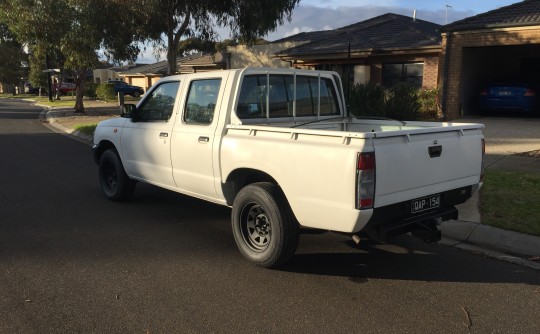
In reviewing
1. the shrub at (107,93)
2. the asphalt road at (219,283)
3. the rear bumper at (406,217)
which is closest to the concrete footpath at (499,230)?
the asphalt road at (219,283)

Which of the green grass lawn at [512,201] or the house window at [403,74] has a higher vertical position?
the house window at [403,74]

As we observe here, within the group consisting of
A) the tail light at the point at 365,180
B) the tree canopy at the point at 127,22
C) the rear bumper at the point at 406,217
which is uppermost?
the tree canopy at the point at 127,22

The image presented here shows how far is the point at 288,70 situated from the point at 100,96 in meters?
38.0

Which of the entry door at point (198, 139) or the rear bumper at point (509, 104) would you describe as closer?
the entry door at point (198, 139)

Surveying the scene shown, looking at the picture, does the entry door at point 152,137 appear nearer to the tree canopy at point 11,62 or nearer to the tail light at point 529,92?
the tail light at point 529,92

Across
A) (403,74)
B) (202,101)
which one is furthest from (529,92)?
(202,101)

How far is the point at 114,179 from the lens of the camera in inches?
283

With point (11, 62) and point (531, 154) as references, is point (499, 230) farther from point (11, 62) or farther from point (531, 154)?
point (11, 62)

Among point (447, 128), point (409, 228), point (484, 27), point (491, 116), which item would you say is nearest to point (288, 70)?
point (447, 128)

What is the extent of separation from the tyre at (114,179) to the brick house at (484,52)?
12.4 meters

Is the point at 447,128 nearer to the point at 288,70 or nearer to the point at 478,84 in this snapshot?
the point at 288,70

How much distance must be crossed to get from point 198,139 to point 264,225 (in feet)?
4.12

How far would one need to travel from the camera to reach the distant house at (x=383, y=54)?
18406 millimetres

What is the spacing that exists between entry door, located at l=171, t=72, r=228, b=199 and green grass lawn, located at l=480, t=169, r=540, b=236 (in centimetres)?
334
